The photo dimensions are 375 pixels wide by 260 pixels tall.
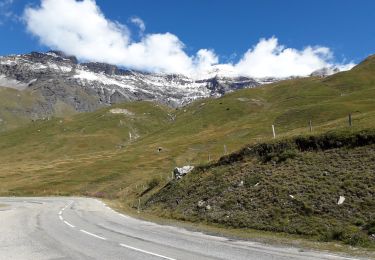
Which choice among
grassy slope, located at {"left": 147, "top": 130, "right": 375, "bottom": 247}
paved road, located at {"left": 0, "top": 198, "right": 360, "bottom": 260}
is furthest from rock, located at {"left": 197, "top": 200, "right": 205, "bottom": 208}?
paved road, located at {"left": 0, "top": 198, "right": 360, "bottom": 260}

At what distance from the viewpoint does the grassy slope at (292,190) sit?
79.8 ft

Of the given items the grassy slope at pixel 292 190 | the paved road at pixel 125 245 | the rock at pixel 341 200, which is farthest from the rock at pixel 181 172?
the rock at pixel 341 200

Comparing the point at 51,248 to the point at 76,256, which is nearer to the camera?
the point at 76,256

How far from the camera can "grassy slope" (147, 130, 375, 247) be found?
24312 mm

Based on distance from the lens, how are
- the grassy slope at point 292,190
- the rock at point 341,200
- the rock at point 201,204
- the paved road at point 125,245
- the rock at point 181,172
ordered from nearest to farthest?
1. the paved road at point 125,245
2. the grassy slope at point 292,190
3. the rock at point 341,200
4. the rock at point 201,204
5. the rock at point 181,172

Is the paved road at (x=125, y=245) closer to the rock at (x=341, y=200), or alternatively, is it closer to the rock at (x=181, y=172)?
the rock at (x=341, y=200)

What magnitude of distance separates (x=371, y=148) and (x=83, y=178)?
80.3 m

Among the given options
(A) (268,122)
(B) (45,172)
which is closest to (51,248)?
(B) (45,172)

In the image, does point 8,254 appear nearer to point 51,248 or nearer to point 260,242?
point 51,248

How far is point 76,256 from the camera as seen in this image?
18.6 metres

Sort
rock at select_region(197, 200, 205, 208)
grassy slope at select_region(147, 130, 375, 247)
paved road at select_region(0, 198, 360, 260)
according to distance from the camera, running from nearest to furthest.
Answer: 1. paved road at select_region(0, 198, 360, 260)
2. grassy slope at select_region(147, 130, 375, 247)
3. rock at select_region(197, 200, 205, 208)

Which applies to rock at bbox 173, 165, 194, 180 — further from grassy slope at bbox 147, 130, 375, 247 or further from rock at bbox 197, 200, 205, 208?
rock at bbox 197, 200, 205, 208

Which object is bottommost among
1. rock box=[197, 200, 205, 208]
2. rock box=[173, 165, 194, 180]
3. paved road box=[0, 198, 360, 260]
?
paved road box=[0, 198, 360, 260]

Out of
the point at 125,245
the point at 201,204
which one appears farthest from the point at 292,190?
the point at 125,245
